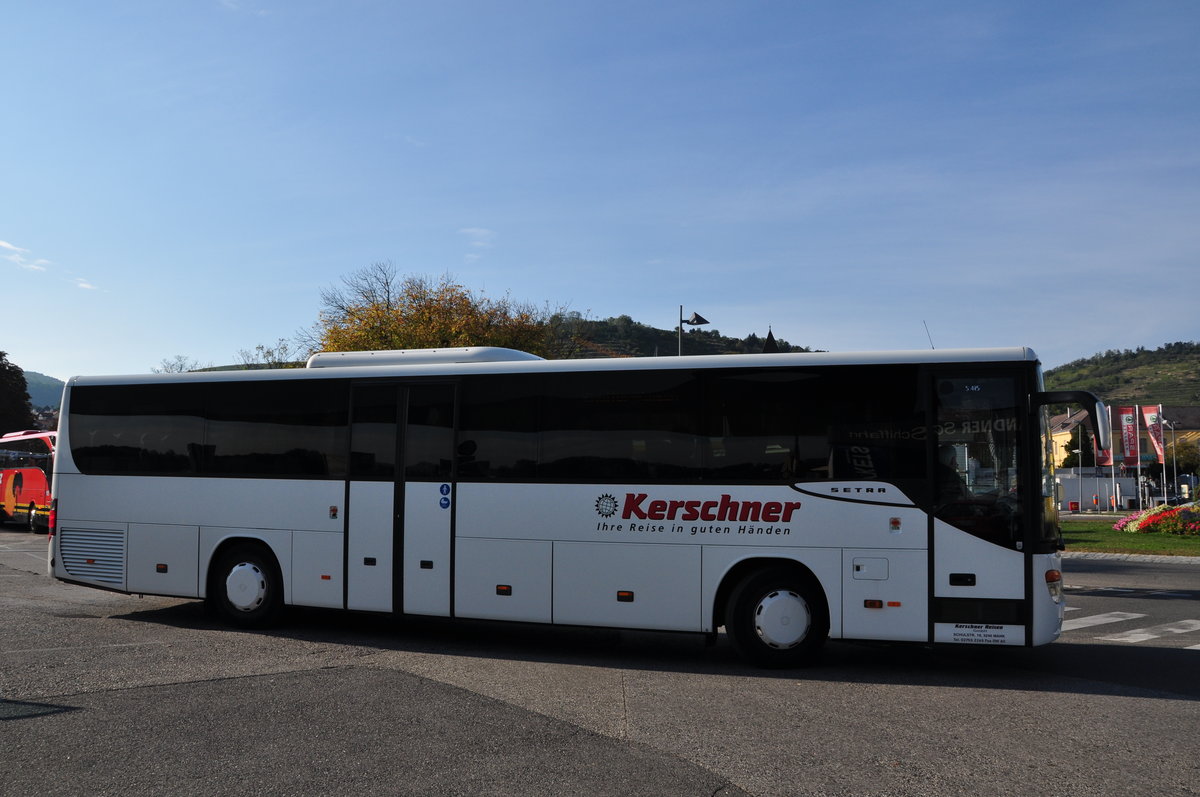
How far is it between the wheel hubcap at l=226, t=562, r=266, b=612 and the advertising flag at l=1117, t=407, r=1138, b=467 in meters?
37.7

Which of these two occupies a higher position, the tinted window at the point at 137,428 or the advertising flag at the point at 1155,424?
the advertising flag at the point at 1155,424

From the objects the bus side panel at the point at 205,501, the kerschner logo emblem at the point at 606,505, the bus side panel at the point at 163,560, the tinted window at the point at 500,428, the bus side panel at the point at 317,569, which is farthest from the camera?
the bus side panel at the point at 163,560

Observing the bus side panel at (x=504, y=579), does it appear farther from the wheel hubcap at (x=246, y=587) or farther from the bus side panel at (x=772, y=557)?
the wheel hubcap at (x=246, y=587)

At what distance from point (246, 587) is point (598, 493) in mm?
4538

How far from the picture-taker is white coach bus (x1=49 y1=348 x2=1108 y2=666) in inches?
344

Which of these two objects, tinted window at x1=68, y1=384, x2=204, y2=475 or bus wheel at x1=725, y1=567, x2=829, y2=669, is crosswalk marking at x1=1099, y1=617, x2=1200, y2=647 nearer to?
bus wheel at x1=725, y1=567, x2=829, y2=669

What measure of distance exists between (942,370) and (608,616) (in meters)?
4.01

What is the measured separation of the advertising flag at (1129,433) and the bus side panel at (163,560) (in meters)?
38.1

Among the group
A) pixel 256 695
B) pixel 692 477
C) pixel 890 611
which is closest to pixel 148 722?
pixel 256 695

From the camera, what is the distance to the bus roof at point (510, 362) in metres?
8.95

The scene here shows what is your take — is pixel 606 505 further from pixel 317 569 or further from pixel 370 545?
pixel 317 569

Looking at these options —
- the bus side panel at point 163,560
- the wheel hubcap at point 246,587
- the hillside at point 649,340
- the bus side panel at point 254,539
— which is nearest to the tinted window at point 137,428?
the bus side panel at point 163,560

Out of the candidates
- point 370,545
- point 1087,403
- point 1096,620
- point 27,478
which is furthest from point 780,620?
point 27,478

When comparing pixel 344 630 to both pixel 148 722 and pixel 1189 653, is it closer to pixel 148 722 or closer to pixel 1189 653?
pixel 148 722
